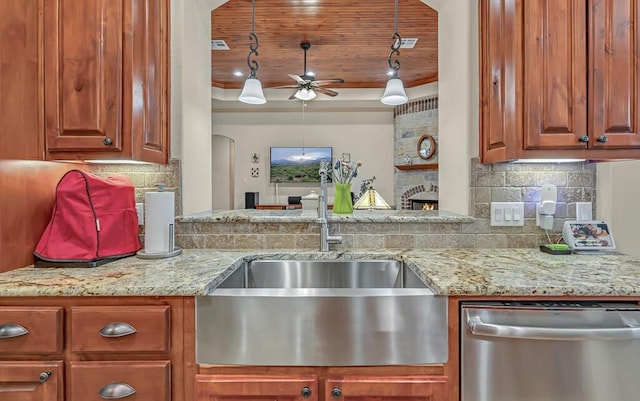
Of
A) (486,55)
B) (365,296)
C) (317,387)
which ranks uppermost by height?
(486,55)

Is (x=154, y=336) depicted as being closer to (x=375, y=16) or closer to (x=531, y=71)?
(x=531, y=71)

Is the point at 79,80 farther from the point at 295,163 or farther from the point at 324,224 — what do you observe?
the point at 295,163

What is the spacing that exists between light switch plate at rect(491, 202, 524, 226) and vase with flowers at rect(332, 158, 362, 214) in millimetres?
708

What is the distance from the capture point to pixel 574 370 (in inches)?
43.0

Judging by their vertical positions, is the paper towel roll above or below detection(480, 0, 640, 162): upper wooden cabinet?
below

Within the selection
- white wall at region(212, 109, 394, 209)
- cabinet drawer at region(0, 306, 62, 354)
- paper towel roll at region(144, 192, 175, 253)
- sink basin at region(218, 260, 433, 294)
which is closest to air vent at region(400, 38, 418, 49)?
white wall at region(212, 109, 394, 209)

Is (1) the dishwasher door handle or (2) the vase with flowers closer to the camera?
(1) the dishwasher door handle

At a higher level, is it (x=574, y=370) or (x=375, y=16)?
(x=375, y=16)

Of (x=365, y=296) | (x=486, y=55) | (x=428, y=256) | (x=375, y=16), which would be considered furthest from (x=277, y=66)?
(x=365, y=296)

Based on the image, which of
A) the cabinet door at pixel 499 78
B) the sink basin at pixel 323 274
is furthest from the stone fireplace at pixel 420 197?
the sink basin at pixel 323 274

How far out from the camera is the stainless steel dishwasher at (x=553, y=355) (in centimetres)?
109

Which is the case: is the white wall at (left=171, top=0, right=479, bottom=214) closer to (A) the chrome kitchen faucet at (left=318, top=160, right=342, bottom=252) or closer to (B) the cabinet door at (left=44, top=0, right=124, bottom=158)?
(B) the cabinet door at (left=44, top=0, right=124, bottom=158)

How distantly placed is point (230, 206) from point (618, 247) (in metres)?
6.20

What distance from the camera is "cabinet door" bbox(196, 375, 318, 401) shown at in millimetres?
1115
